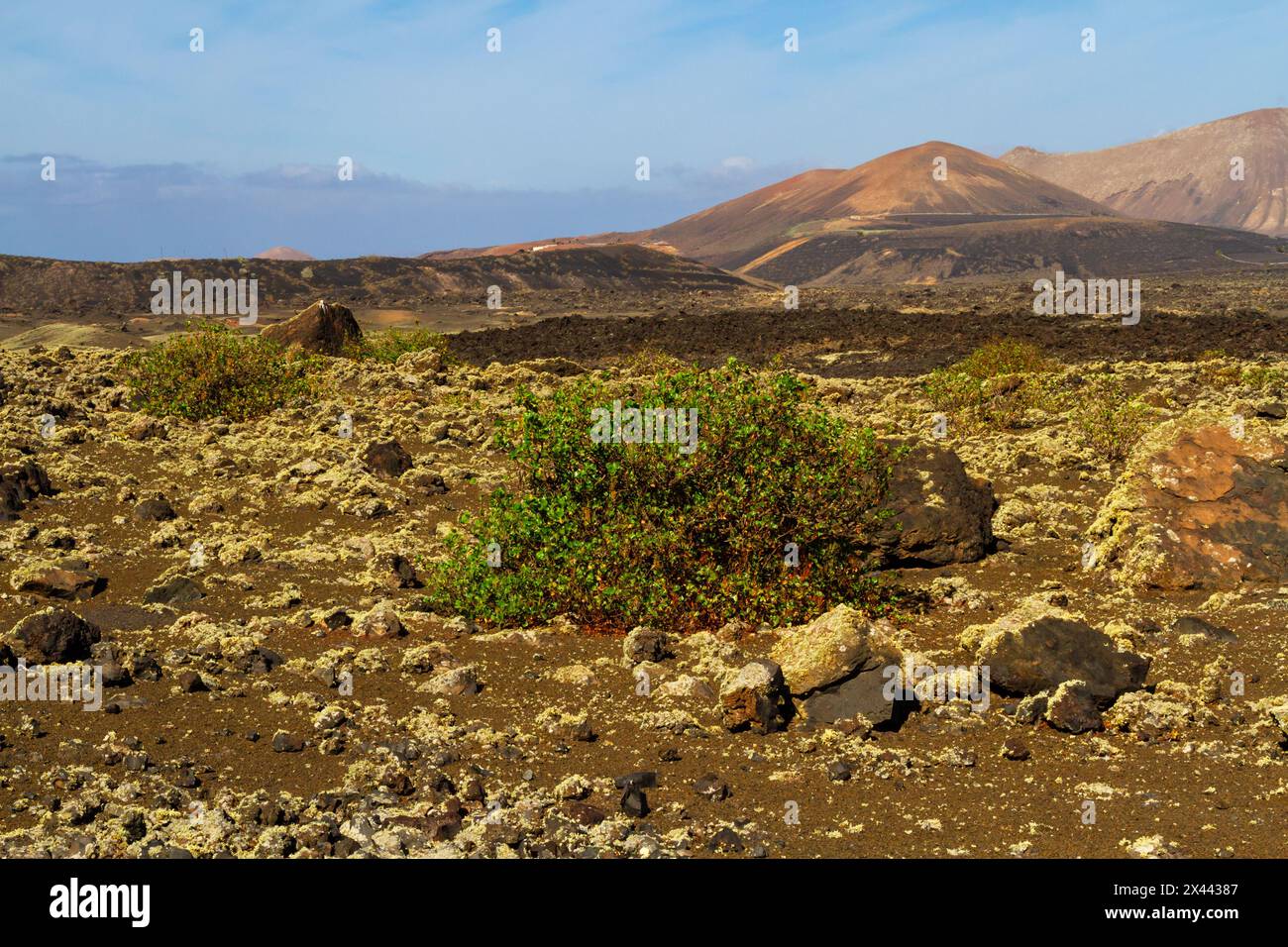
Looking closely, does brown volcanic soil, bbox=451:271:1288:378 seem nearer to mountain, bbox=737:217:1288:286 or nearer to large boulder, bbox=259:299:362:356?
large boulder, bbox=259:299:362:356

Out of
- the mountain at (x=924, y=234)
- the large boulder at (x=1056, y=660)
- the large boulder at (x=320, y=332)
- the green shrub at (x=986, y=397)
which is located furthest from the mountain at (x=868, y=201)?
the large boulder at (x=1056, y=660)

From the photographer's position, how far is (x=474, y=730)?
6.09 metres

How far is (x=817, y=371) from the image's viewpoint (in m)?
25.4

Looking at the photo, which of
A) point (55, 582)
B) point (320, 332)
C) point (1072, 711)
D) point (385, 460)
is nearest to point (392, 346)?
point (320, 332)

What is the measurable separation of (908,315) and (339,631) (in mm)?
28797

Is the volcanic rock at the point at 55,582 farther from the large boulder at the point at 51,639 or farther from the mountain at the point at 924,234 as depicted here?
the mountain at the point at 924,234

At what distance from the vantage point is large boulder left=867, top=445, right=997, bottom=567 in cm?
913

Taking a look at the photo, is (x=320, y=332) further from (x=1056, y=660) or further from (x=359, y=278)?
(x=359, y=278)

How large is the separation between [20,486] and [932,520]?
775 centimetres

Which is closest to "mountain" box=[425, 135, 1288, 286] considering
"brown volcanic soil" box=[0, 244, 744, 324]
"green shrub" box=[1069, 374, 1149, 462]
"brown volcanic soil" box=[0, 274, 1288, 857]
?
"brown volcanic soil" box=[0, 244, 744, 324]

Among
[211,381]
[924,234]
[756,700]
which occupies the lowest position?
[756,700]

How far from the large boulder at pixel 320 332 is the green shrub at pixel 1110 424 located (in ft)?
43.1

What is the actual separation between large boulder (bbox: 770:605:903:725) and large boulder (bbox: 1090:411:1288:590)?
2872 millimetres
